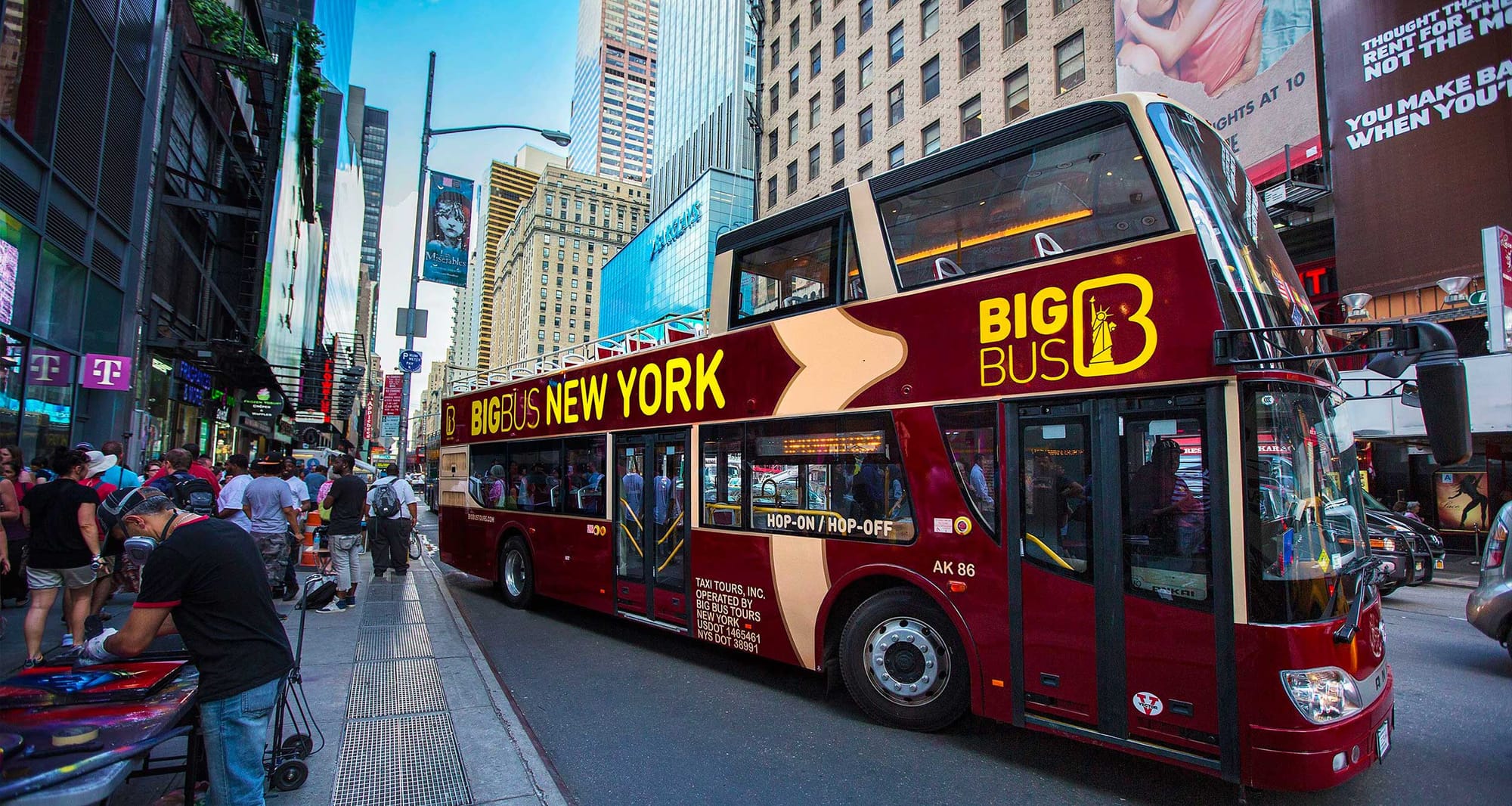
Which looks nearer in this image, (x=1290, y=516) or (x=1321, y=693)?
(x=1321, y=693)

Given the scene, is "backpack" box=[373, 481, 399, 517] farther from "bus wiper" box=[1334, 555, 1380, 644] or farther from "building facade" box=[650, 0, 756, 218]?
"building facade" box=[650, 0, 756, 218]

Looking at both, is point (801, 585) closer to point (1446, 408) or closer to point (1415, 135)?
point (1446, 408)

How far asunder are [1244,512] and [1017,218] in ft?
7.49

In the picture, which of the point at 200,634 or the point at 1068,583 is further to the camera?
the point at 1068,583

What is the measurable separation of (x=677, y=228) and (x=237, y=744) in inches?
1875

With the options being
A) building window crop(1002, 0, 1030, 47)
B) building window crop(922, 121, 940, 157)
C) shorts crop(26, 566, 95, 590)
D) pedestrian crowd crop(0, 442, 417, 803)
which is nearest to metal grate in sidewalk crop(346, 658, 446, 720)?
pedestrian crowd crop(0, 442, 417, 803)

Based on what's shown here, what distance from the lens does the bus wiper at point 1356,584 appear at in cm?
367

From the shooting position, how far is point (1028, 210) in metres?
4.85

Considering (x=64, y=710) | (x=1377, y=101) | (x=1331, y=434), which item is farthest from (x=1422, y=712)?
(x=1377, y=101)

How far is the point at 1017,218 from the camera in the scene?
4895 millimetres

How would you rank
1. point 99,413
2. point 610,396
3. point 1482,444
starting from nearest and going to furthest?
point 610,396 < point 99,413 < point 1482,444

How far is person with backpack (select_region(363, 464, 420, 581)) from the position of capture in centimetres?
1095

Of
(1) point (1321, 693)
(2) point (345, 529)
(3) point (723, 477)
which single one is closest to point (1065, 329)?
(1) point (1321, 693)

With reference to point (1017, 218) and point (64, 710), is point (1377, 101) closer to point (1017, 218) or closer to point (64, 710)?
point (1017, 218)
